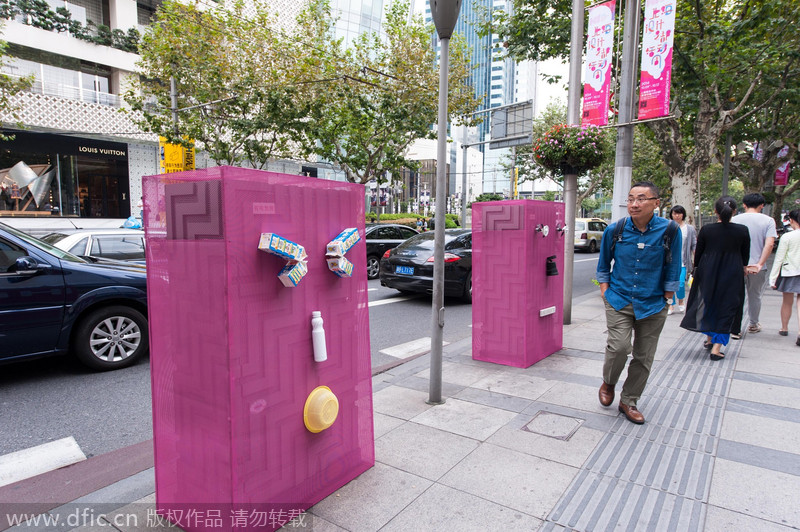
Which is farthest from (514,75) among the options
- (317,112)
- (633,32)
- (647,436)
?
(647,436)

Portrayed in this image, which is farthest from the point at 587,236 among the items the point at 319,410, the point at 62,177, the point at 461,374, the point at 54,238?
the point at 62,177

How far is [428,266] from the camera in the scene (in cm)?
918

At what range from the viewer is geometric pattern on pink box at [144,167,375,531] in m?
2.13

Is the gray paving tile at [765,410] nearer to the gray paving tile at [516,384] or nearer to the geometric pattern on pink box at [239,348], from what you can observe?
the gray paving tile at [516,384]

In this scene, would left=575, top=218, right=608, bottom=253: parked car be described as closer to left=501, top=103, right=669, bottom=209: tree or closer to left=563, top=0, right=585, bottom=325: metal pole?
left=501, top=103, right=669, bottom=209: tree

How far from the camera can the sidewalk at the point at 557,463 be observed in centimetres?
249

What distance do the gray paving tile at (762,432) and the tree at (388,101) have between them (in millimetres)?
14356

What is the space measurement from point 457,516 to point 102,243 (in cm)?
750

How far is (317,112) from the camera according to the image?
16.0 metres

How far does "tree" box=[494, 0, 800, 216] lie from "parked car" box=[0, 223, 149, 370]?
973cm

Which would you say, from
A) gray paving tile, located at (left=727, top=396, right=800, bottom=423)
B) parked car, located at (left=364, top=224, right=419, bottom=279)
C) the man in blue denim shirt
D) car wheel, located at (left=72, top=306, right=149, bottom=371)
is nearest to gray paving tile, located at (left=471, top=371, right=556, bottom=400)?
the man in blue denim shirt

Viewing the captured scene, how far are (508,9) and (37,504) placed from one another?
13.6 m

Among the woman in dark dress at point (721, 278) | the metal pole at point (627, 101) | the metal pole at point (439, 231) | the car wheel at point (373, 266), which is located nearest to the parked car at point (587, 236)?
the car wheel at point (373, 266)

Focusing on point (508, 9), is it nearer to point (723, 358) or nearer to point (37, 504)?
point (723, 358)
